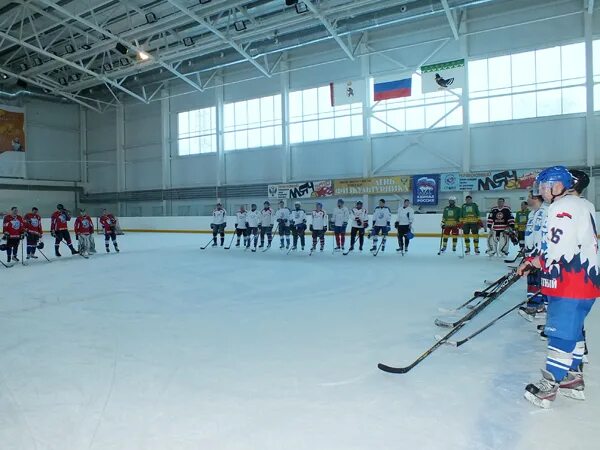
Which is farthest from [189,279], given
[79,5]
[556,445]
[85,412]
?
[79,5]

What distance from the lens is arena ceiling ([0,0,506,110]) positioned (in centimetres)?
1492

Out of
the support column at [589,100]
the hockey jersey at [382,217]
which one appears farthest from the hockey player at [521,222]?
the support column at [589,100]

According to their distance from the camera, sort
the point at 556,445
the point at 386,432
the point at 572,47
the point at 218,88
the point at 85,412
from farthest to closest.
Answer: the point at 218,88 < the point at 572,47 < the point at 85,412 < the point at 386,432 < the point at 556,445

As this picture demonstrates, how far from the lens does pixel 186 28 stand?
59.1ft

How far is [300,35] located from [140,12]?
6.14m

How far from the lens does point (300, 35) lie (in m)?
17.4

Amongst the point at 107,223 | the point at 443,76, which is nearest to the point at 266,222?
the point at 107,223

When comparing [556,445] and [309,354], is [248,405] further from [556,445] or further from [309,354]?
[556,445]

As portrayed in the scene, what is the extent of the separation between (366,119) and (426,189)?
3.96 meters

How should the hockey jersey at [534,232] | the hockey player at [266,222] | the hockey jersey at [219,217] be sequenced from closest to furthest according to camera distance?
the hockey jersey at [534,232]
the hockey player at [266,222]
the hockey jersey at [219,217]

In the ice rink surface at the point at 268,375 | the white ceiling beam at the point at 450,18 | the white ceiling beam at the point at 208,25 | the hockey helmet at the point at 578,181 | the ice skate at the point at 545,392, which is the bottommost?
the ice rink surface at the point at 268,375

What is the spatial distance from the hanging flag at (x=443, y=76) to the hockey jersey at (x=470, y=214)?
26.8ft

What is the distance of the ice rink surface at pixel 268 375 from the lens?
204 centimetres

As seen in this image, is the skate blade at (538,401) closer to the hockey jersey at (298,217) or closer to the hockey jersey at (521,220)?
the hockey jersey at (521,220)
